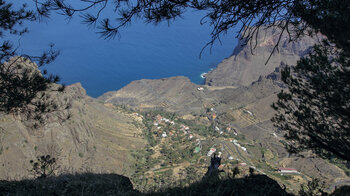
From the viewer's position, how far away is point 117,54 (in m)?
109

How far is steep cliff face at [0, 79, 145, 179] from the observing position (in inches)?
619

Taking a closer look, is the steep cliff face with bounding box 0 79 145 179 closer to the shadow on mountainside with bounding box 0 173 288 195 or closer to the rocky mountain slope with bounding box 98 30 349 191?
the shadow on mountainside with bounding box 0 173 288 195

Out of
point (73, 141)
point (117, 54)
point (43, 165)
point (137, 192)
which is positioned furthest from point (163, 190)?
point (117, 54)

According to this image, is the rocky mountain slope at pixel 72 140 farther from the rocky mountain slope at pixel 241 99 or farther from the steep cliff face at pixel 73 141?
the rocky mountain slope at pixel 241 99

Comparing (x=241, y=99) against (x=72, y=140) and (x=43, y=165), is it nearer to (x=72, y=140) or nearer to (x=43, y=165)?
(x=72, y=140)

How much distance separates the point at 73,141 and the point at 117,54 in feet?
280

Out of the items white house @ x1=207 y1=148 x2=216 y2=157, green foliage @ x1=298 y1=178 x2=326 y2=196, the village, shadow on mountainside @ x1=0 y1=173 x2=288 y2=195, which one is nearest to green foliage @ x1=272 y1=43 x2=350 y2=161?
green foliage @ x1=298 y1=178 x2=326 y2=196

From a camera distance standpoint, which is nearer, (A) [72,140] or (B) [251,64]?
(A) [72,140]

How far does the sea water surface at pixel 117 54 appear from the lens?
87.0m

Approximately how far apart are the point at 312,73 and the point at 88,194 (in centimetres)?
666

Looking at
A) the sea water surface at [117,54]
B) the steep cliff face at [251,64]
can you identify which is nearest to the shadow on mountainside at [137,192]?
the sea water surface at [117,54]

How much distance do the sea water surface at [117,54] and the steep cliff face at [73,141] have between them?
38782 millimetres

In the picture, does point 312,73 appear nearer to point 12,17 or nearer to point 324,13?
point 324,13

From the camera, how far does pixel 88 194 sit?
3.97 metres
